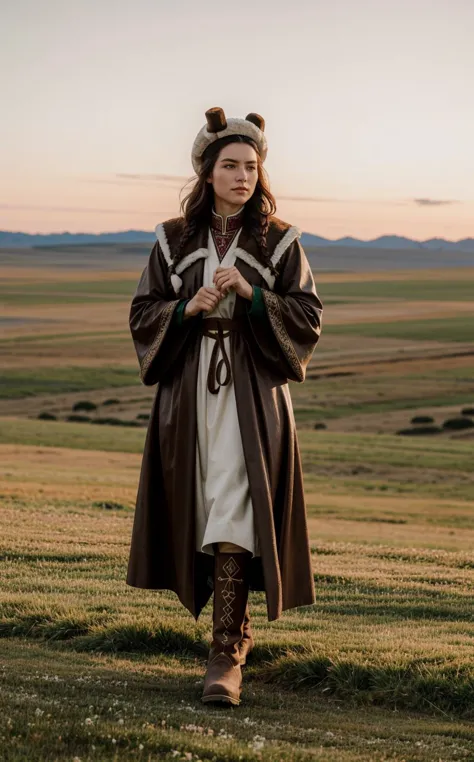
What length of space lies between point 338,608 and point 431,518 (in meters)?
15.9

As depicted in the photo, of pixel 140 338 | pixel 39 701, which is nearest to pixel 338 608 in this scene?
pixel 140 338

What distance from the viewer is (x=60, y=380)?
2793 inches

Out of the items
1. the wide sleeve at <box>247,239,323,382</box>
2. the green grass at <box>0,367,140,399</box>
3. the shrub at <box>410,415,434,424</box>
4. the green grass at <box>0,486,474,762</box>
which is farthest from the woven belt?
the green grass at <box>0,367,140,399</box>

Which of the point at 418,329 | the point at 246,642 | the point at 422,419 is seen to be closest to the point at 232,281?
the point at 246,642

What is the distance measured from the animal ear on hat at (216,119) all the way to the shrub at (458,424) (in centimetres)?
4867

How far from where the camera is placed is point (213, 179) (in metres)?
6.01

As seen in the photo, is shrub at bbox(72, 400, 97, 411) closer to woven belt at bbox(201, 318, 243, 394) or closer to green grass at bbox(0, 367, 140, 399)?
green grass at bbox(0, 367, 140, 399)

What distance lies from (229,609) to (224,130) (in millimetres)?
2446

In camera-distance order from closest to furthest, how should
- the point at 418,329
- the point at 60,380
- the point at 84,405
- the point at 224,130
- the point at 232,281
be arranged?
1. the point at 232,281
2. the point at 224,130
3. the point at 84,405
4. the point at 60,380
5. the point at 418,329

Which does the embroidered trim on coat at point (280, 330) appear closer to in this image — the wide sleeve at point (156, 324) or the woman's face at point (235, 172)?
the wide sleeve at point (156, 324)

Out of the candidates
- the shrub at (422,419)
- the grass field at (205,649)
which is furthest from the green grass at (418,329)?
the grass field at (205,649)

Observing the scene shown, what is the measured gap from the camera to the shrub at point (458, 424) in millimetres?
53781

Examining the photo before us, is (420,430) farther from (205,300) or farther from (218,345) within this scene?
(205,300)

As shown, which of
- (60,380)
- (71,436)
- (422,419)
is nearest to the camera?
(71,436)
